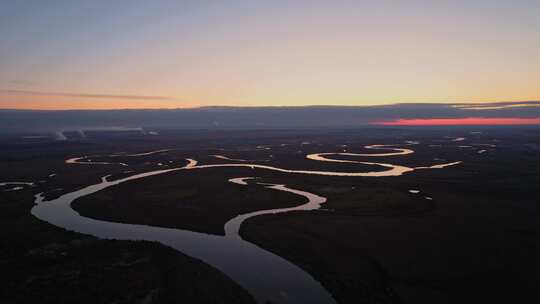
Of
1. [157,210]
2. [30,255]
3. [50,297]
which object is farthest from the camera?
[157,210]

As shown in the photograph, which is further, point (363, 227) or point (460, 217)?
point (460, 217)

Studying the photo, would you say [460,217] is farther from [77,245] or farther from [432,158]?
[432,158]

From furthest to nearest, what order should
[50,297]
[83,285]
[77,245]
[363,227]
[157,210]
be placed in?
[157,210], [363,227], [77,245], [83,285], [50,297]

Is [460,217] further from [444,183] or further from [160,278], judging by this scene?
[160,278]

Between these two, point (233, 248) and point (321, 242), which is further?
point (321, 242)

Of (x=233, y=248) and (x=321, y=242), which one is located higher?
(x=321, y=242)

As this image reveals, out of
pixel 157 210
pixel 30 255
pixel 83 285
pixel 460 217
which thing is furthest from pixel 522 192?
pixel 30 255

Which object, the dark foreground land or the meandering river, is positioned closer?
the dark foreground land

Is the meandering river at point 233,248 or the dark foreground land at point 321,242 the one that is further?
the meandering river at point 233,248

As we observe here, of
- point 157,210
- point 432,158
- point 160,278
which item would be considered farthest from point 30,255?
point 432,158
